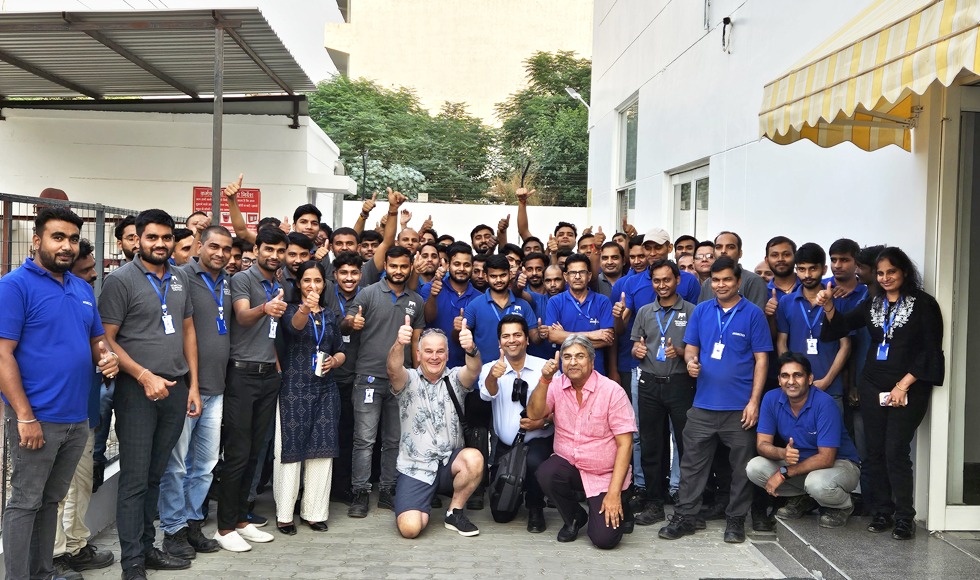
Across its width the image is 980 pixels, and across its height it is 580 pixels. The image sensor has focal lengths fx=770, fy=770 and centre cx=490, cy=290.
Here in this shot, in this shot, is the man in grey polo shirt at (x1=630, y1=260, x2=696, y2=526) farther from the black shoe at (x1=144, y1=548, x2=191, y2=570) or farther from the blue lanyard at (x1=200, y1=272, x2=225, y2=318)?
the black shoe at (x1=144, y1=548, x2=191, y2=570)

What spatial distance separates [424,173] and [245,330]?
1198 inches

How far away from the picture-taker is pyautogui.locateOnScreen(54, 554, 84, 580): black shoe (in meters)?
4.23

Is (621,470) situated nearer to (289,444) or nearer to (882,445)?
(882,445)

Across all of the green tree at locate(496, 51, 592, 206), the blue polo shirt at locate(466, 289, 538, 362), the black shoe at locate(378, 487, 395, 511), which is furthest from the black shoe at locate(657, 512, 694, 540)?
the green tree at locate(496, 51, 592, 206)

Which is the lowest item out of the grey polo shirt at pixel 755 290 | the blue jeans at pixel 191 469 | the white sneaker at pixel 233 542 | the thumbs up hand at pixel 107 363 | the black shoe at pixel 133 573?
the white sneaker at pixel 233 542

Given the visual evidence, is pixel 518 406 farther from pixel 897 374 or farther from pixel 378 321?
pixel 897 374

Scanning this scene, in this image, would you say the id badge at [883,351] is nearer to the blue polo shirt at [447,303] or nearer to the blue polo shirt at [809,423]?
the blue polo shirt at [809,423]

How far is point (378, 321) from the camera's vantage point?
5.78m

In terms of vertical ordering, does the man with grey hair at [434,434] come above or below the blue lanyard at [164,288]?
below

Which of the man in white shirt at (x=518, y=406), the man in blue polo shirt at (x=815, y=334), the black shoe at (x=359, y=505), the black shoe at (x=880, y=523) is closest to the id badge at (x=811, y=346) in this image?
the man in blue polo shirt at (x=815, y=334)

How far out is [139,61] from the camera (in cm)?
1059

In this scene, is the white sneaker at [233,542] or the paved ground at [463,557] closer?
the paved ground at [463,557]

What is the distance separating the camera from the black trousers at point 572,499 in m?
5.06

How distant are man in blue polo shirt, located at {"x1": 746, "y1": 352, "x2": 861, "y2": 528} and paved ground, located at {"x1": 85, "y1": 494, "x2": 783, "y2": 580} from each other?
1.62 ft
